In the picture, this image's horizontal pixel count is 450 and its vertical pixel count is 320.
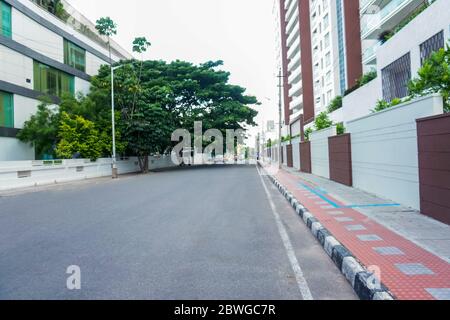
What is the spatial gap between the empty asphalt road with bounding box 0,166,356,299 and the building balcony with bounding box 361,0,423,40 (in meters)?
18.8

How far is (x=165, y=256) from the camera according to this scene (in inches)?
187

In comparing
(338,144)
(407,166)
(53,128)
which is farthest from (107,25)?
(407,166)

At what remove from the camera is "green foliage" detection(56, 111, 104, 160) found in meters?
21.7

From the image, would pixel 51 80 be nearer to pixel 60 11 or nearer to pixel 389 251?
pixel 60 11

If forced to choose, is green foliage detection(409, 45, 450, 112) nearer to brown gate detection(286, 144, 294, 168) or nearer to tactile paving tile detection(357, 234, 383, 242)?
tactile paving tile detection(357, 234, 383, 242)

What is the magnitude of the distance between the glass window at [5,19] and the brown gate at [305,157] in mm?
22667

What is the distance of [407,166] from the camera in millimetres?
7754

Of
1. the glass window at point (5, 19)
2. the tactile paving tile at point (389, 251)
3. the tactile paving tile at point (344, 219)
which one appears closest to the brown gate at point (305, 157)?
the tactile paving tile at point (344, 219)

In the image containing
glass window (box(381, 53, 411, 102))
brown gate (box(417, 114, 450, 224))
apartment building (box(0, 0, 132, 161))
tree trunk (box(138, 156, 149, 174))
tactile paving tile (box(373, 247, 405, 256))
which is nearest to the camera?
tactile paving tile (box(373, 247, 405, 256))

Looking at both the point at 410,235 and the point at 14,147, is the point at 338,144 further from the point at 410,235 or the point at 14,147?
the point at 14,147

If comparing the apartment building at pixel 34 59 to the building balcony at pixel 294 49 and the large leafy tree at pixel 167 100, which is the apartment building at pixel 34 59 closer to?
the large leafy tree at pixel 167 100

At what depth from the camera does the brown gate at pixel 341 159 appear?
12469 millimetres

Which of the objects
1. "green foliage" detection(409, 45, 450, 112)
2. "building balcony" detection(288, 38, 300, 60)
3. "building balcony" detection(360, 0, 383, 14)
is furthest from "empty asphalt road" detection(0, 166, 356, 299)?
"building balcony" detection(288, 38, 300, 60)

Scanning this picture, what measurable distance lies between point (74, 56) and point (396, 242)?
3353 centimetres
